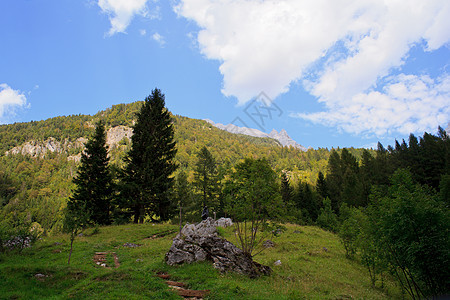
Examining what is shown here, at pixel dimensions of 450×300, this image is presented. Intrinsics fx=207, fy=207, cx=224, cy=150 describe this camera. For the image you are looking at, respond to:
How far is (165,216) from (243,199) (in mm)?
19951

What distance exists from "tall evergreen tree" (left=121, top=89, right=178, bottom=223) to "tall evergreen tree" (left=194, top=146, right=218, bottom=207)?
1424 cm

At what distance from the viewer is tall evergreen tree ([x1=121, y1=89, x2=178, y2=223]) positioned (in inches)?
1182

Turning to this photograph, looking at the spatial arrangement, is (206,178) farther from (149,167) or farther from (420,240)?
(420,240)

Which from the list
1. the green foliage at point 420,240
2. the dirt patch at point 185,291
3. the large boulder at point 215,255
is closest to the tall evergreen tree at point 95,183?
the large boulder at point 215,255

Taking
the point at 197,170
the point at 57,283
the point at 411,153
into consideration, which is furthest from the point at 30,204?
the point at 411,153

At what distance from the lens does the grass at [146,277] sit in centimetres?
898

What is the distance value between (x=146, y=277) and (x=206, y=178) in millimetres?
37258

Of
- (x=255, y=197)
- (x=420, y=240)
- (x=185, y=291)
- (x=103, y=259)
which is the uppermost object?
(x=255, y=197)

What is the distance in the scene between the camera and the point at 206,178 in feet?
157

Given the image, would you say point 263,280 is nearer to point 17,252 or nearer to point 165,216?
point 17,252

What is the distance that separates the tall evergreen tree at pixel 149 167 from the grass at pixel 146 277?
28.7ft

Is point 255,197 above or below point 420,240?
above

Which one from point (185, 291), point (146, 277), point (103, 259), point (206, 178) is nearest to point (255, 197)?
point (185, 291)

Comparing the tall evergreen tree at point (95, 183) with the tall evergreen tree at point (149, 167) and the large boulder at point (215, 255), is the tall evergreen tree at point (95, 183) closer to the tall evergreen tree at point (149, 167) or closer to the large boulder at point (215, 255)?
the tall evergreen tree at point (149, 167)
